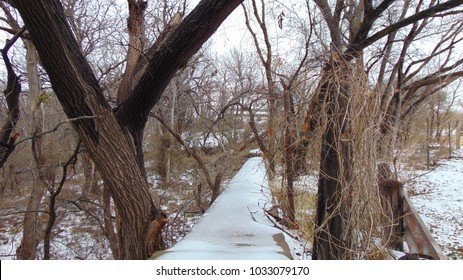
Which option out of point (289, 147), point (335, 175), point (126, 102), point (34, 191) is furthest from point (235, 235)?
point (34, 191)

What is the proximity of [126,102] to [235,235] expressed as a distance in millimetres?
1521

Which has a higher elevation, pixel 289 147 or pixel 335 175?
pixel 289 147

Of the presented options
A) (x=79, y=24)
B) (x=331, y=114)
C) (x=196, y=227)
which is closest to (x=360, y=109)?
(x=331, y=114)

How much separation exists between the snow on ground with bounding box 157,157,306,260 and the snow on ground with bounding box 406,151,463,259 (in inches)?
84.6

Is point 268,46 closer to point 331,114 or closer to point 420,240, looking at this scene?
point 331,114

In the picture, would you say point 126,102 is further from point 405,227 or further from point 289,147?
point 405,227

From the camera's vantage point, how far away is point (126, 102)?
8.49 ft

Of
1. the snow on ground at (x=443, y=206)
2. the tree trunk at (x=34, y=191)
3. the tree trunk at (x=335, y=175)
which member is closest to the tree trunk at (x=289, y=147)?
the tree trunk at (x=335, y=175)

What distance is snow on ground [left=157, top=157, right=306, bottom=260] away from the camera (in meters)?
1.89

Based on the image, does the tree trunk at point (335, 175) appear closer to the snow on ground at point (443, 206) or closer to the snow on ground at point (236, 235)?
the snow on ground at point (236, 235)

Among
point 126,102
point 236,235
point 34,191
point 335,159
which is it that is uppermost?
point 126,102

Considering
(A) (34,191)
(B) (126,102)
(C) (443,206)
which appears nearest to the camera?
(B) (126,102)

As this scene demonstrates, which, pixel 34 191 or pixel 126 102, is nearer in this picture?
pixel 126 102

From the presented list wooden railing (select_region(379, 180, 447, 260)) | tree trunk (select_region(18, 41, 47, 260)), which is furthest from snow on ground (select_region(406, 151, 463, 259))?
tree trunk (select_region(18, 41, 47, 260))
